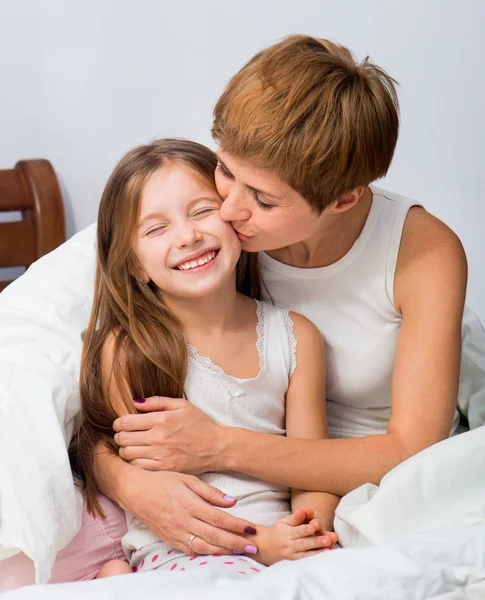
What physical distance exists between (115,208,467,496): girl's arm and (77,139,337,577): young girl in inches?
1.6

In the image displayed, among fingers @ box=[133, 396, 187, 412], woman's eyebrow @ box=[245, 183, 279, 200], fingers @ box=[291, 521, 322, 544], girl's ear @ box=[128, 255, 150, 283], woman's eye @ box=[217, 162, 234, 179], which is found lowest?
fingers @ box=[291, 521, 322, 544]

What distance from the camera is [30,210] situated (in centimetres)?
223

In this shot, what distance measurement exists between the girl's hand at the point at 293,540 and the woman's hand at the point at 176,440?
0.43ft

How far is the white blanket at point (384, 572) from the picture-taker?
3.21 feet

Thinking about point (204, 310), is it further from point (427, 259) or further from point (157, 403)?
point (427, 259)

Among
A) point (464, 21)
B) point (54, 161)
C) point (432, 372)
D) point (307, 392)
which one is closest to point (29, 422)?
point (307, 392)

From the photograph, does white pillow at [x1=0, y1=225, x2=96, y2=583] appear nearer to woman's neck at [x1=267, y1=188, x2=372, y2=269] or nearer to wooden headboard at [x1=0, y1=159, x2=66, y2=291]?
woman's neck at [x1=267, y1=188, x2=372, y2=269]

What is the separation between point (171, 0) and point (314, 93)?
1.08 m

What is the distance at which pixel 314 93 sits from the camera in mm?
1264

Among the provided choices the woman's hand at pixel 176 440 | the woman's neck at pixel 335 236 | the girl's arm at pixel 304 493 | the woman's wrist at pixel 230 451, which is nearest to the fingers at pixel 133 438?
the woman's hand at pixel 176 440

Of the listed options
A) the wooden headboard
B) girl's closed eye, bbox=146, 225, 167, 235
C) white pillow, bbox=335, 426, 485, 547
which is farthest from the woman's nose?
the wooden headboard

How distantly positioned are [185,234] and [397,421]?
1.46 ft

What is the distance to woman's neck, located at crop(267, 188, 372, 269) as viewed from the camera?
5.00ft

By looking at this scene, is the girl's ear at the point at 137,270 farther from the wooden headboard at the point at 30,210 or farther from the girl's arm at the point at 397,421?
the wooden headboard at the point at 30,210
